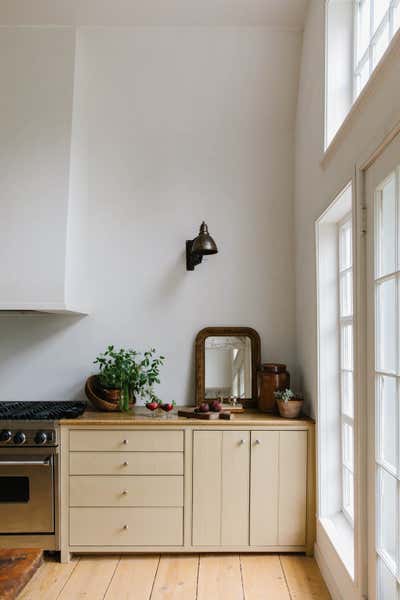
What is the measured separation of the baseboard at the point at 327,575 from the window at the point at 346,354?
0.28m

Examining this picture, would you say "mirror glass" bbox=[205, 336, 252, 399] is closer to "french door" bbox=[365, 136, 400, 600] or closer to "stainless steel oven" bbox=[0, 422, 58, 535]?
"stainless steel oven" bbox=[0, 422, 58, 535]

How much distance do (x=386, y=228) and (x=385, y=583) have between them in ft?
4.18

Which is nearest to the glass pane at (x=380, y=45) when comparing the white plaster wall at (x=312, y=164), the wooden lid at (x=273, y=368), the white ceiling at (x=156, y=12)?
the white plaster wall at (x=312, y=164)

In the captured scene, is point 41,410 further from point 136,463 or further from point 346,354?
point 346,354

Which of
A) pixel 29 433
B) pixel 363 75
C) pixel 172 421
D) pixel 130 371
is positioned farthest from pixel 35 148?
Answer: pixel 363 75

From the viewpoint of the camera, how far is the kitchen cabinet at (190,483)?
3252mm

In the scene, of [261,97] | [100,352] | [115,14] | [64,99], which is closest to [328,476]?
[100,352]

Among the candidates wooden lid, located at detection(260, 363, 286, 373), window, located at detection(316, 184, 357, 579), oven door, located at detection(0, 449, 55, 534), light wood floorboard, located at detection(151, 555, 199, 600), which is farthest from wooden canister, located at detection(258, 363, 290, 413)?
oven door, located at detection(0, 449, 55, 534)

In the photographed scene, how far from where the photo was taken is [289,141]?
12.6ft

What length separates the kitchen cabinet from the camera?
3252 millimetres

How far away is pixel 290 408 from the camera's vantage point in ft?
11.0

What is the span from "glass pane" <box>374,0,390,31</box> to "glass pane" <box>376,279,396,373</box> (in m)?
1.15

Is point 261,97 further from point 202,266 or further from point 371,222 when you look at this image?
point 371,222

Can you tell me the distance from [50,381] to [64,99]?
182 cm
